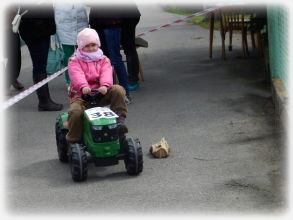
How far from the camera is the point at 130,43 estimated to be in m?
8.62

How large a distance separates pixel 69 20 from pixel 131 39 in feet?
2.77

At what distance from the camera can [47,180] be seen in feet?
18.6

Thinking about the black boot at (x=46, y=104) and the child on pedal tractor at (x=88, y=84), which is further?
the black boot at (x=46, y=104)

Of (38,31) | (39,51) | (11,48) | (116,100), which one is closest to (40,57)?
(39,51)

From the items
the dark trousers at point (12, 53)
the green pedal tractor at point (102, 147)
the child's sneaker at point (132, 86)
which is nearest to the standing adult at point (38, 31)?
the dark trousers at point (12, 53)

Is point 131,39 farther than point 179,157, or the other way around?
point 131,39

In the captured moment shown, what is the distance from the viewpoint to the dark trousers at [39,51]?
26.1ft

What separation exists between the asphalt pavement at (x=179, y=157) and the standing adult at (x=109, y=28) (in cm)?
63

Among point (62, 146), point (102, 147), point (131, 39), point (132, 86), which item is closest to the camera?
point (102, 147)

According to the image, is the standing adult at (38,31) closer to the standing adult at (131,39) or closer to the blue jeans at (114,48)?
the blue jeans at (114,48)

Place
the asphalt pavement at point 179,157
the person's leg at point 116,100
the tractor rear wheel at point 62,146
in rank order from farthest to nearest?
the tractor rear wheel at point 62,146, the person's leg at point 116,100, the asphalt pavement at point 179,157

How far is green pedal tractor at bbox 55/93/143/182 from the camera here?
5422 mm

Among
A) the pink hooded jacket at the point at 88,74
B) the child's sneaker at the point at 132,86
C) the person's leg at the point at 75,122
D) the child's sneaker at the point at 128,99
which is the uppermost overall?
the pink hooded jacket at the point at 88,74

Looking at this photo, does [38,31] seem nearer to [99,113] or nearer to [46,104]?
[46,104]
